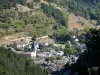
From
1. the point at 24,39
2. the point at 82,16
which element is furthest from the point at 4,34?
the point at 82,16

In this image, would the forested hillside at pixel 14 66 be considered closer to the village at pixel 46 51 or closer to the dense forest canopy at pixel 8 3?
the village at pixel 46 51

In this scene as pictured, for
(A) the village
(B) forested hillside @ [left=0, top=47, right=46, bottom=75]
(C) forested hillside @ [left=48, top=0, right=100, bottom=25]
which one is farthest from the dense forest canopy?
(B) forested hillside @ [left=0, top=47, right=46, bottom=75]

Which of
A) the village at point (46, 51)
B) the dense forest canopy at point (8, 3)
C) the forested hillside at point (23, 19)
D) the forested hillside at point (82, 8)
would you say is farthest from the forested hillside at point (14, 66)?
the forested hillside at point (82, 8)

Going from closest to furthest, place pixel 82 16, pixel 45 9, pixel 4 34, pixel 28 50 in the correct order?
pixel 28 50 < pixel 4 34 < pixel 45 9 < pixel 82 16

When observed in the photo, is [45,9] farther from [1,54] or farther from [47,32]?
[1,54]

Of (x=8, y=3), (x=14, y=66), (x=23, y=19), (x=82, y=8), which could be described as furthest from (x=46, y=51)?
(x=82, y=8)

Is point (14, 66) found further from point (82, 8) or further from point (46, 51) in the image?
point (82, 8)
